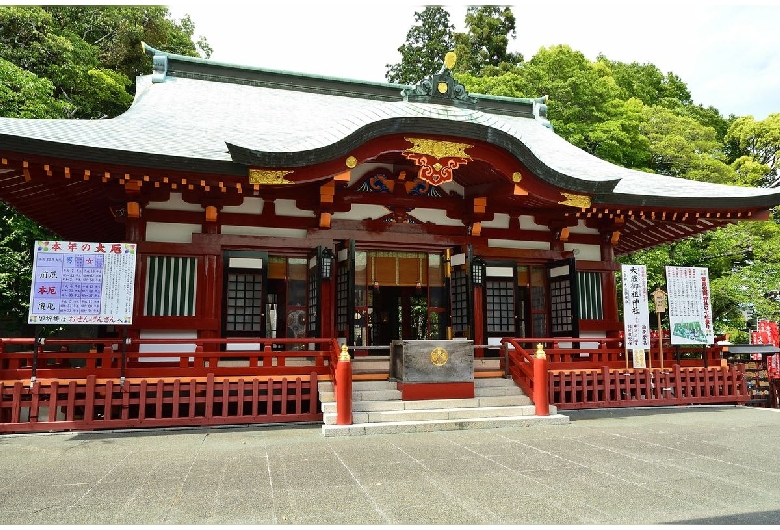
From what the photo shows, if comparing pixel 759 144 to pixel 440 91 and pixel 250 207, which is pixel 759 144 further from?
pixel 250 207

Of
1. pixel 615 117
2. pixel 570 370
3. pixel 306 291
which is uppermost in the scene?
pixel 615 117

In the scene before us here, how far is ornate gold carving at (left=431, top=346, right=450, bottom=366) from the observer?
29.0 feet

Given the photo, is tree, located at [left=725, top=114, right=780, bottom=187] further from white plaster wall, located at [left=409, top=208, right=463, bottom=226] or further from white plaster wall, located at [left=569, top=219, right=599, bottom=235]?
white plaster wall, located at [left=409, top=208, right=463, bottom=226]

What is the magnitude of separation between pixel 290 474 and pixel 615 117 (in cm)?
2498

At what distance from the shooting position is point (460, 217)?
11.6m

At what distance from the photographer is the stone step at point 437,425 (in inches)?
294

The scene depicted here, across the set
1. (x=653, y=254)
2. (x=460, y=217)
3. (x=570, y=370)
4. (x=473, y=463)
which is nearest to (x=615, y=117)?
(x=653, y=254)

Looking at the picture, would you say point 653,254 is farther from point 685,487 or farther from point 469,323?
point 685,487

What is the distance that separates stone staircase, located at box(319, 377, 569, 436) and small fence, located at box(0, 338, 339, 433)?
0.65 metres

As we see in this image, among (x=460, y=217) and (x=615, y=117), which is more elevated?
(x=615, y=117)

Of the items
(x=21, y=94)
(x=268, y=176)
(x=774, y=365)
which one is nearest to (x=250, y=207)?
(x=268, y=176)

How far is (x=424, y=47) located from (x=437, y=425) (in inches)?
1497

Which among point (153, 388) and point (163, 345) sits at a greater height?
point (163, 345)

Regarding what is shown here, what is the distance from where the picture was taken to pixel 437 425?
A: 7938 millimetres
